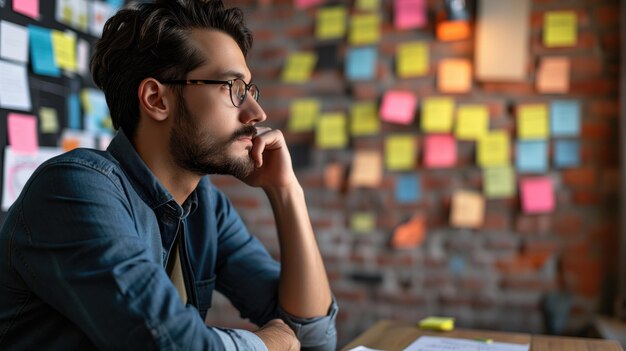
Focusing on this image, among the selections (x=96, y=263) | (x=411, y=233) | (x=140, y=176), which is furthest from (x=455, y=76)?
(x=96, y=263)

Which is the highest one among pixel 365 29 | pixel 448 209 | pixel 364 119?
pixel 365 29

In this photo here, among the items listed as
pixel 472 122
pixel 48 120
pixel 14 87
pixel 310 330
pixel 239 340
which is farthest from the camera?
pixel 472 122

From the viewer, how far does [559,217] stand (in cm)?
250

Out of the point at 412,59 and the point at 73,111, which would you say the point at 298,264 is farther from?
the point at 412,59

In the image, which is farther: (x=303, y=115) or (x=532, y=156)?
(x=303, y=115)

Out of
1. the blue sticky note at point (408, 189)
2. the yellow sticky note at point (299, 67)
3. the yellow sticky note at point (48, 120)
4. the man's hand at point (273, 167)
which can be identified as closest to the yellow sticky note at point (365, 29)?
the yellow sticky note at point (299, 67)

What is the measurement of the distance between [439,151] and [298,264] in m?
1.40

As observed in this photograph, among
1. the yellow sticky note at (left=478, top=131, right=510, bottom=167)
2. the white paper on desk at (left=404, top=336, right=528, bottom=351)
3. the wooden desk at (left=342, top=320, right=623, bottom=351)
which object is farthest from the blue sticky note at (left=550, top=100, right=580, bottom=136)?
the white paper on desk at (left=404, top=336, right=528, bottom=351)

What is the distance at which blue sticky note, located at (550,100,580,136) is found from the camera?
2.47 metres

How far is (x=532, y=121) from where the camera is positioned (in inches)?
99.0

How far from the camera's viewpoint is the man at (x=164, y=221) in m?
0.95

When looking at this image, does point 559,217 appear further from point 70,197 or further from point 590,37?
point 70,197

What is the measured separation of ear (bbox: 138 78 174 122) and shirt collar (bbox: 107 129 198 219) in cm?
8

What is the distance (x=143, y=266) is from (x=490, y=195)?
188 cm
